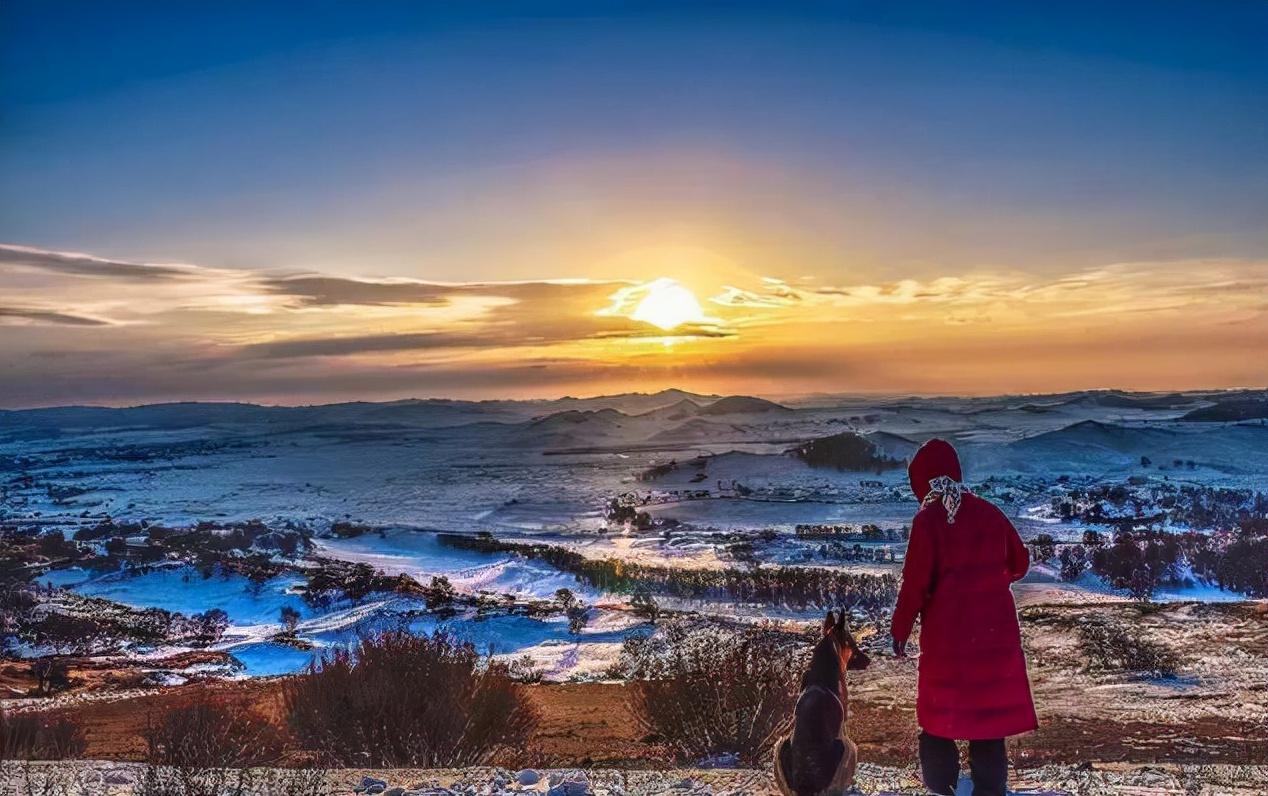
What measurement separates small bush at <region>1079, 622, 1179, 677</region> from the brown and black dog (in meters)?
11.8

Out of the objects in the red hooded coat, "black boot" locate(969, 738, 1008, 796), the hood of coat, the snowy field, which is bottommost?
the snowy field

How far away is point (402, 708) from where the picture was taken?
7.68 metres

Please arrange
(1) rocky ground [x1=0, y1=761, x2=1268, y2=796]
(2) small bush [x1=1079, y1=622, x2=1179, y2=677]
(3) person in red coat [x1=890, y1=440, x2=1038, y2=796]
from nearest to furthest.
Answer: (3) person in red coat [x1=890, y1=440, x2=1038, y2=796] → (1) rocky ground [x1=0, y1=761, x2=1268, y2=796] → (2) small bush [x1=1079, y1=622, x2=1179, y2=677]

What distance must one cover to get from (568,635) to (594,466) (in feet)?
160

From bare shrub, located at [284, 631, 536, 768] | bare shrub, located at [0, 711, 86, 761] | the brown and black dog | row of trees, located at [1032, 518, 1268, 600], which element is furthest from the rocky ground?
row of trees, located at [1032, 518, 1268, 600]

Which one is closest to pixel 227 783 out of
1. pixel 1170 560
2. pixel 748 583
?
pixel 748 583

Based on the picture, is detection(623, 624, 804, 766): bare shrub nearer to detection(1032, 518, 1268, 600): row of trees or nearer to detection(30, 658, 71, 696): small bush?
detection(30, 658, 71, 696): small bush

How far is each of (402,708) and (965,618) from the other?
4.98 metres

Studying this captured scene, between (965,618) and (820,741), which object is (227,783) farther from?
(965,618)

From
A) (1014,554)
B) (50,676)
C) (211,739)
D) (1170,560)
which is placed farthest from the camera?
(1170,560)

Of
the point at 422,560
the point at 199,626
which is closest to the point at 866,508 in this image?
the point at 422,560

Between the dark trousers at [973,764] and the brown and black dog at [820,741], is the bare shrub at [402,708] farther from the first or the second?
the dark trousers at [973,764]

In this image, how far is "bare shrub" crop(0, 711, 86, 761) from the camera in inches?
306

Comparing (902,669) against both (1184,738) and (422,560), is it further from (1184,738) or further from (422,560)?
(422,560)
